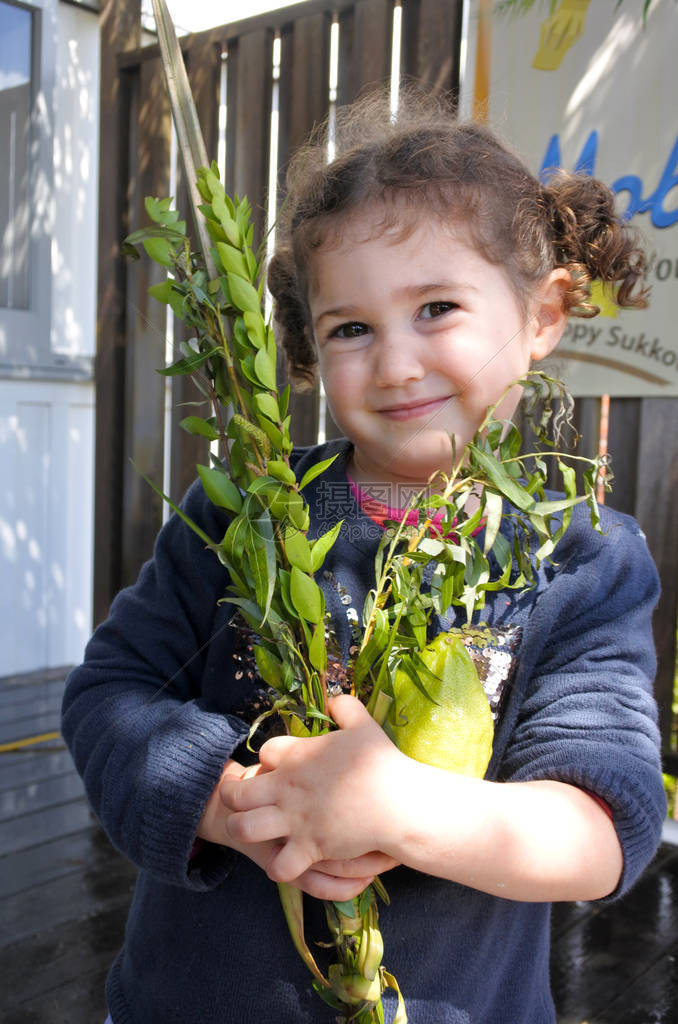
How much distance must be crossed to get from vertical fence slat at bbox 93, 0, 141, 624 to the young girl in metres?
1.92

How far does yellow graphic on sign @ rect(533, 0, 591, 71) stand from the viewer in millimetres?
1829

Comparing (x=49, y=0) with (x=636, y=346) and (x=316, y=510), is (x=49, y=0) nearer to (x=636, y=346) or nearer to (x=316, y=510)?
(x=636, y=346)

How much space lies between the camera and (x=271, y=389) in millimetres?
558

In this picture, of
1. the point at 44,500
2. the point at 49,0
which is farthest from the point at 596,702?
the point at 49,0

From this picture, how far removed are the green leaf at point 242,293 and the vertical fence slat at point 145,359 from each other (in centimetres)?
202

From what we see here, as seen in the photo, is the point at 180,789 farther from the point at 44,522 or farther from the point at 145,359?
the point at 44,522

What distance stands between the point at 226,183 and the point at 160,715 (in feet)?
7.16

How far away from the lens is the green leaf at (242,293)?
543mm

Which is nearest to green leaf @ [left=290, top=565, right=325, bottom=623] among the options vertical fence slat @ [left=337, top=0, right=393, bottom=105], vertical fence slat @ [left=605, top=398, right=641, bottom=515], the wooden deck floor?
the wooden deck floor

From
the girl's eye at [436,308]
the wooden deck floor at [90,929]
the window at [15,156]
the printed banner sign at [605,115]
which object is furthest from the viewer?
the window at [15,156]

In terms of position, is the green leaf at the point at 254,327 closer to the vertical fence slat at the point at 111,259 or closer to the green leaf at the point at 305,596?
the green leaf at the point at 305,596

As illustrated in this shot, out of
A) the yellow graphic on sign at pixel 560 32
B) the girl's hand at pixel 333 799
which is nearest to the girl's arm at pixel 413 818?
the girl's hand at pixel 333 799

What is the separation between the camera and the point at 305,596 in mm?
554

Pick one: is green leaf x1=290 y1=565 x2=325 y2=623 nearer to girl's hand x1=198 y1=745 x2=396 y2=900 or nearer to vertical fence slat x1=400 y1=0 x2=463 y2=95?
girl's hand x1=198 y1=745 x2=396 y2=900
